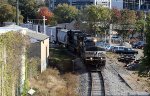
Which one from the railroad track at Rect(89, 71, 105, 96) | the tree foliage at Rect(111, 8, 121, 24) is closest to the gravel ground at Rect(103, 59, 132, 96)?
the railroad track at Rect(89, 71, 105, 96)

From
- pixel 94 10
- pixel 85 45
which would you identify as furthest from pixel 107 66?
pixel 94 10

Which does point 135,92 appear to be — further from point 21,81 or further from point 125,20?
point 125,20

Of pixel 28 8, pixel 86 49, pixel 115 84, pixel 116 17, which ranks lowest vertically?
pixel 115 84

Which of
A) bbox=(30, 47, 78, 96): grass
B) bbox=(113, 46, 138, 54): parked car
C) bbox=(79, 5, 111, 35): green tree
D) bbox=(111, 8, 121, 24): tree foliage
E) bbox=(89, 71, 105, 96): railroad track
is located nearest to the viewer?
bbox=(30, 47, 78, 96): grass

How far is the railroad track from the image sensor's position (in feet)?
87.9

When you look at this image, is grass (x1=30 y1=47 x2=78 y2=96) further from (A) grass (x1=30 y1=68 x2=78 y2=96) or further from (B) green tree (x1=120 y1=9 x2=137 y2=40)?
(B) green tree (x1=120 y1=9 x2=137 y2=40)

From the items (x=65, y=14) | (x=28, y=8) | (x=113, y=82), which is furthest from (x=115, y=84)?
(x=65, y=14)

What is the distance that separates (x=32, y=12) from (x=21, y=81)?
2990 inches

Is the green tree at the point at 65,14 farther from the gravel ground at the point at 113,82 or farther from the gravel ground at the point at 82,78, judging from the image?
the gravel ground at the point at 113,82

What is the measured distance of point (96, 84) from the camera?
29578mm

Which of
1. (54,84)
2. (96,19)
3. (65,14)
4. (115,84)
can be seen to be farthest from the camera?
(65,14)

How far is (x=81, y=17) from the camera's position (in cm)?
8256

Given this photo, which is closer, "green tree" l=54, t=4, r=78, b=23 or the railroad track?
the railroad track

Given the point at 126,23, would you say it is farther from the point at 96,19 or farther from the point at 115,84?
the point at 115,84
